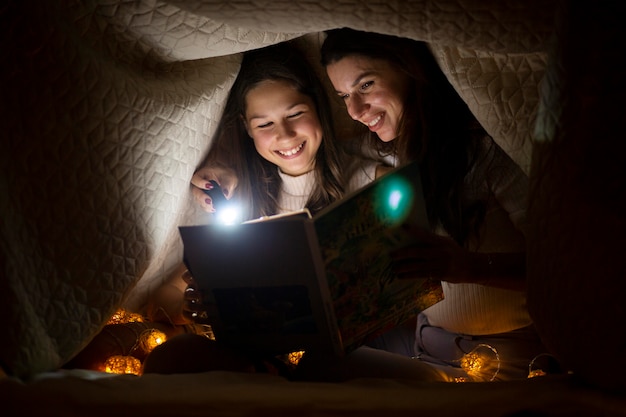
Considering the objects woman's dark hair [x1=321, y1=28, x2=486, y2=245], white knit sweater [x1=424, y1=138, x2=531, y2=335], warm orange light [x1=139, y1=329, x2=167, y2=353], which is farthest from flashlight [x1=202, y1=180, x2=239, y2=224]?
white knit sweater [x1=424, y1=138, x2=531, y2=335]

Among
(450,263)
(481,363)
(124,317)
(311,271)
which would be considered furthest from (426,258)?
(124,317)

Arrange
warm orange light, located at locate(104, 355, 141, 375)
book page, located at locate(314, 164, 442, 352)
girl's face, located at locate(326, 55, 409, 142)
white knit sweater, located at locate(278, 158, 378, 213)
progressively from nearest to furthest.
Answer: book page, located at locate(314, 164, 442, 352)
warm orange light, located at locate(104, 355, 141, 375)
girl's face, located at locate(326, 55, 409, 142)
white knit sweater, located at locate(278, 158, 378, 213)

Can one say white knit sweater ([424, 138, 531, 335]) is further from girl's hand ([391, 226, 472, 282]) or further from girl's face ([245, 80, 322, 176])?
girl's face ([245, 80, 322, 176])

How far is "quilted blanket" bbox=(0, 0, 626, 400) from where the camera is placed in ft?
2.24

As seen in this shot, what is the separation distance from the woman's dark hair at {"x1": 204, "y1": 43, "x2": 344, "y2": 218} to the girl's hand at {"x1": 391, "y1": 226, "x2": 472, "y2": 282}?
1.60 feet

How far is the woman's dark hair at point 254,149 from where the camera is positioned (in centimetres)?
133

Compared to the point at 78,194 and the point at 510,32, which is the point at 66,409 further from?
the point at 510,32

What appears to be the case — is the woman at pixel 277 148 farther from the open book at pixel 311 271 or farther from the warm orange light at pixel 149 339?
the open book at pixel 311 271

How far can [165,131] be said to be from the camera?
43.0 inches

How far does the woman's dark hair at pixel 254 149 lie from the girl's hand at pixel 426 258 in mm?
486

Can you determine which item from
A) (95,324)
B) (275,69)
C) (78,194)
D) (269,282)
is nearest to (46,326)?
(95,324)

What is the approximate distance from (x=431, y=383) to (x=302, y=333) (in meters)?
0.23

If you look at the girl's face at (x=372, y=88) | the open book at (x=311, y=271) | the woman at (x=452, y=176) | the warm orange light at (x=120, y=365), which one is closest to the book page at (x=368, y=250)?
the open book at (x=311, y=271)

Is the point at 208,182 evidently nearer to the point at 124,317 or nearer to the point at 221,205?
the point at 221,205
